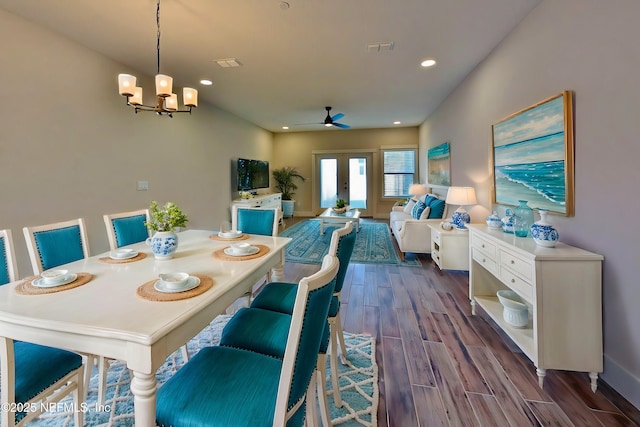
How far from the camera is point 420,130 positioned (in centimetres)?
772

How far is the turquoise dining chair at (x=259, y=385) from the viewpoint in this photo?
846 millimetres

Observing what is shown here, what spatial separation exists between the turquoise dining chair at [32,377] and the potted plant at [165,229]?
0.60 meters

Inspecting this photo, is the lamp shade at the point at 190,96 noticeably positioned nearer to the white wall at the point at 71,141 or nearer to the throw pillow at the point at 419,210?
the white wall at the point at 71,141

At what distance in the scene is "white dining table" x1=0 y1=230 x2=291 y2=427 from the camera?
895 mm

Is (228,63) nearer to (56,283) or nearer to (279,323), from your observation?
(56,283)

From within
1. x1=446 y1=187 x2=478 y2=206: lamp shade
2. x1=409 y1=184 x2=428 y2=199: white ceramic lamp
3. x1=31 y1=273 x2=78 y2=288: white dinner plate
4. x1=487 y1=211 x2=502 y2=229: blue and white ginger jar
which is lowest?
x1=31 y1=273 x2=78 y2=288: white dinner plate

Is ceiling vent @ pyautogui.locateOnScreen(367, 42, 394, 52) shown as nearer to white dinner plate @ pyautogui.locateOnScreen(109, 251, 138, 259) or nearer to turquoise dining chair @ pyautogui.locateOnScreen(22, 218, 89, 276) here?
white dinner plate @ pyautogui.locateOnScreen(109, 251, 138, 259)

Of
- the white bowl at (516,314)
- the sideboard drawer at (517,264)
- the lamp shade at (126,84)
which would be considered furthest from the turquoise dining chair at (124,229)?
the white bowl at (516,314)

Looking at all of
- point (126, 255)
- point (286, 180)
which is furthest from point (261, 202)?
point (126, 255)

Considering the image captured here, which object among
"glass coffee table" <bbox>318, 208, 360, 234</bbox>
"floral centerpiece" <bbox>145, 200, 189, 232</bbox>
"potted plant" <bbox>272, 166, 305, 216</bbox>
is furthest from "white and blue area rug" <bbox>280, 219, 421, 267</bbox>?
"floral centerpiece" <bbox>145, 200, 189, 232</bbox>

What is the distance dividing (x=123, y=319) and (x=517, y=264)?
2184mm

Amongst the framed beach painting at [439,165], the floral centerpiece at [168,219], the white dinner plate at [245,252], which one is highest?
the framed beach painting at [439,165]

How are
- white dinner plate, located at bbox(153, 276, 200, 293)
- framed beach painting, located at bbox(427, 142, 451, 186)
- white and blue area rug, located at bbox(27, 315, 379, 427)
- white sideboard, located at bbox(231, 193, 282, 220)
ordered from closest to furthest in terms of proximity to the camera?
white dinner plate, located at bbox(153, 276, 200, 293) → white and blue area rug, located at bbox(27, 315, 379, 427) → framed beach painting, located at bbox(427, 142, 451, 186) → white sideboard, located at bbox(231, 193, 282, 220)

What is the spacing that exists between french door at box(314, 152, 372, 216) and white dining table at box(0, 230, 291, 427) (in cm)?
731
